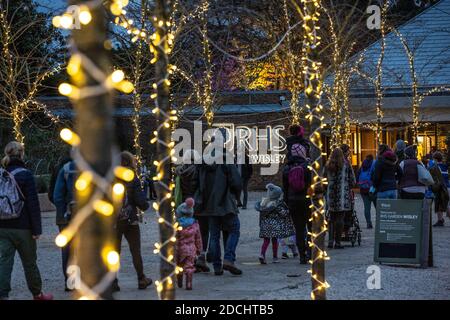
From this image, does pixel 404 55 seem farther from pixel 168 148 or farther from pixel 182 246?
pixel 168 148

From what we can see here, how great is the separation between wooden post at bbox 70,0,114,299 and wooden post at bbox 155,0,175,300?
2.32 metres

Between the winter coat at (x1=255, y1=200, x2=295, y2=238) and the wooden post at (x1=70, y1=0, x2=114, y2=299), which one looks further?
the winter coat at (x1=255, y1=200, x2=295, y2=238)

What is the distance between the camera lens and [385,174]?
1491 centimetres

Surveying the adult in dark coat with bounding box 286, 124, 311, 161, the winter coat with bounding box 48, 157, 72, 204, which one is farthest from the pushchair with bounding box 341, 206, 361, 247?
the winter coat with bounding box 48, 157, 72, 204

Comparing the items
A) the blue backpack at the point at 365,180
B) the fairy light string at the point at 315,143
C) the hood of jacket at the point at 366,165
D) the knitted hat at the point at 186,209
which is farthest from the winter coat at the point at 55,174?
the hood of jacket at the point at 366,165

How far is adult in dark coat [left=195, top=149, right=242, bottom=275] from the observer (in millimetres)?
11516

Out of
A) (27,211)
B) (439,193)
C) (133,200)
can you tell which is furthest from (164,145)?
(439,193)

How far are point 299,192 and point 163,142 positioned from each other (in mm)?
6855

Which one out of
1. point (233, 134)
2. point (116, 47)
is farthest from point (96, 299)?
point (233, 134)

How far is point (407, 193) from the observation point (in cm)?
1496

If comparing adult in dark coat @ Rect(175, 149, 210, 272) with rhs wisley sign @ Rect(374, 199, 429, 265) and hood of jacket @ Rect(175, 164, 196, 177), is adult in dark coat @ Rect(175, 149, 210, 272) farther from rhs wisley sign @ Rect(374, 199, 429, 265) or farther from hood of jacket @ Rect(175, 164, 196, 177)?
rhs wisley sign @ Rect(374, 199, 429, 265)

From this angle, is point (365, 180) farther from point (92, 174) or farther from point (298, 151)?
point (92, 174)

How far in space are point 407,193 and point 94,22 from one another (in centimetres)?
1210
